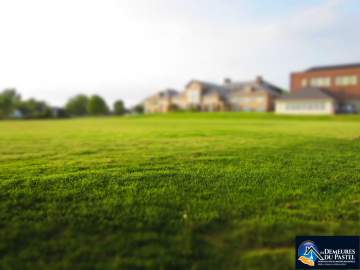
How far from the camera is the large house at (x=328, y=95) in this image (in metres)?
44.5

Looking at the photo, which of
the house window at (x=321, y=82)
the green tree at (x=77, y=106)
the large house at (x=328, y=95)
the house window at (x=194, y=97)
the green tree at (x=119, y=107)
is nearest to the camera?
the large house at (x=328, y=95)

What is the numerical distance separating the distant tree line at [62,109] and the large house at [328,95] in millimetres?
52438

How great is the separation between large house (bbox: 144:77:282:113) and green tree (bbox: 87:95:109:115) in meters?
22.4

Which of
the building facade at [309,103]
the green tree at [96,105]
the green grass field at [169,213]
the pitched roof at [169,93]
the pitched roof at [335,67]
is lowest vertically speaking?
the green grass field at [169,213]

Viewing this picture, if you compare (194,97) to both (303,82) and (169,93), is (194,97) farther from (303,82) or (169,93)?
(303,82)

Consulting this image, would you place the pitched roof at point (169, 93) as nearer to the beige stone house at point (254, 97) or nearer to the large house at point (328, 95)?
the beige stone house at point (254, 97)

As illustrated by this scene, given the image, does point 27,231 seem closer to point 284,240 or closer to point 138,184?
point 138,184

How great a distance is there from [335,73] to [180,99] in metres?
35.8

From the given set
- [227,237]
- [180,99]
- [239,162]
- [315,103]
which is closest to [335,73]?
[315,103]

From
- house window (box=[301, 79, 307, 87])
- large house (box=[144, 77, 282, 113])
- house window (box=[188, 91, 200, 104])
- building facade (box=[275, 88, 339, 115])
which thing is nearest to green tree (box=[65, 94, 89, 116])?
large house (box=[144, 77, 282, 113])

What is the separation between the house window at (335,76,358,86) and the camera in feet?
151

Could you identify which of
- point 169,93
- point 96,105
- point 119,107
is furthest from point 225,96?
point 96,105

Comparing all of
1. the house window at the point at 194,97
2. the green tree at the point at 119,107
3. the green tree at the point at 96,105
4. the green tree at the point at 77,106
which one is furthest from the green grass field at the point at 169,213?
the green tree at the point at 77,106

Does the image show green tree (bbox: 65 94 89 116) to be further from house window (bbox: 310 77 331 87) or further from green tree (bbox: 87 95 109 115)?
house window (bbox: 310 77 331 87)
